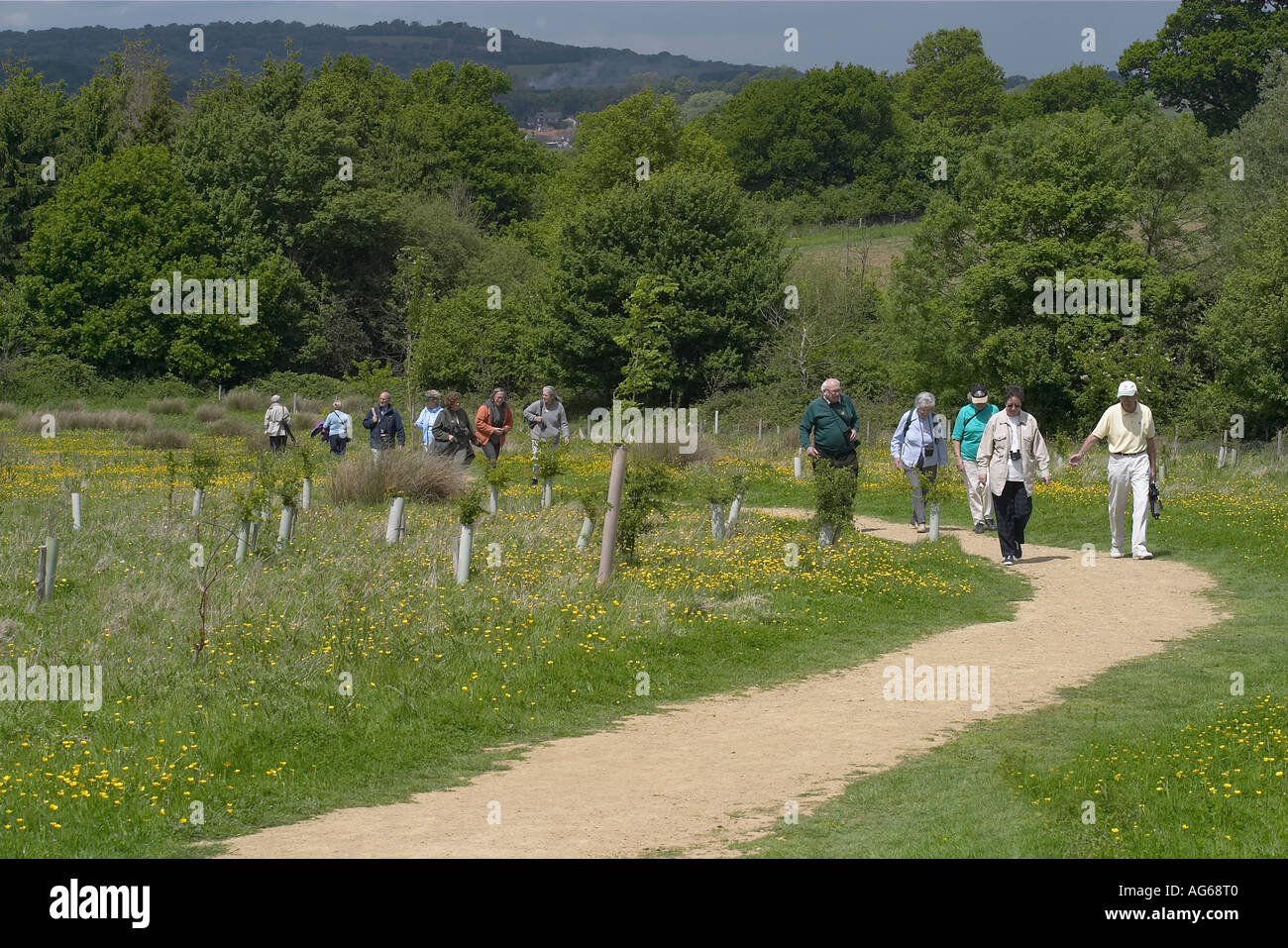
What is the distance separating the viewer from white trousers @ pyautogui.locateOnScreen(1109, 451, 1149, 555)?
19.0 meters

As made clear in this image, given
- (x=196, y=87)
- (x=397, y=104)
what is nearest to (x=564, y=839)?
(x=196, y=87)

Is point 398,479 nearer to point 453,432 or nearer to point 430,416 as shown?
point 453,432

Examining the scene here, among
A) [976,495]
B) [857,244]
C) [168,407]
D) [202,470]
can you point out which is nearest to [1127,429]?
[976,495]

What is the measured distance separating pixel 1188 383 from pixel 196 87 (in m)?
56.8

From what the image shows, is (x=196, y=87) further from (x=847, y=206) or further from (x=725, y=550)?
(x=725, y=550)

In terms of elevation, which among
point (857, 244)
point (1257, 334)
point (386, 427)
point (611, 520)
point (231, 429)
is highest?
point (857, 244)

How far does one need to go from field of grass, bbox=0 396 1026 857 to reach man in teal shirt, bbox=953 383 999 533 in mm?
3193

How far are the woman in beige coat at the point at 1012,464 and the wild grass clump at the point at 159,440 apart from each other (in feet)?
86.4

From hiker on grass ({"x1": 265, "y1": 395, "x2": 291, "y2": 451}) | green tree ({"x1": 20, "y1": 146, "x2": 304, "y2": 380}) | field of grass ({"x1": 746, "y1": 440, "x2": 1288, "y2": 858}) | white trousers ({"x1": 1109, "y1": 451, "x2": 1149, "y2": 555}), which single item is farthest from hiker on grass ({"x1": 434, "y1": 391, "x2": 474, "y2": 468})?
green tree ({"x1": 20, "y1": 146, "x2": 304, "y2": 380})

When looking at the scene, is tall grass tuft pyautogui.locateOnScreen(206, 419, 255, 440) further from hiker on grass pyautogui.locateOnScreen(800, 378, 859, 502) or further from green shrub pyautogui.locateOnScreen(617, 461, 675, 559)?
green shrub pyautogui.locateOnScreen(617, 461, 675, 559)

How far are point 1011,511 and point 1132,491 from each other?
1558 millimetres

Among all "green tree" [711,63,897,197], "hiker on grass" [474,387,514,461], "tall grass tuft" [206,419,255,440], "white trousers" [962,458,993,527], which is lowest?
"tall grass tuft" [206,419,255,440]

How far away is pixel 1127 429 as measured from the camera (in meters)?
19.0

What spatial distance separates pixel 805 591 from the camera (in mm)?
16266
